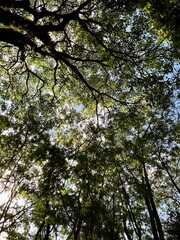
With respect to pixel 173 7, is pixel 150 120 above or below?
above

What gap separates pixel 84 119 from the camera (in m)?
14.1

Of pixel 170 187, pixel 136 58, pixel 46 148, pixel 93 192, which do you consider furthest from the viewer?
pixel 170 187

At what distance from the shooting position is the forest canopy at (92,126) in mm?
10281

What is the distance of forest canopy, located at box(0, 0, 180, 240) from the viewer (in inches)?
405

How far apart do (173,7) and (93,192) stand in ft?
38.0

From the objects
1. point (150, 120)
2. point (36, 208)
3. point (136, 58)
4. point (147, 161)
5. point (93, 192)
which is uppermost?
point (150, 120)

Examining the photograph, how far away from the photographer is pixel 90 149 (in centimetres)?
1312

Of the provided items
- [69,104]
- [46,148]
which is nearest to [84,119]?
[69,104]

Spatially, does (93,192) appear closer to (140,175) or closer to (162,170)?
(140,175)

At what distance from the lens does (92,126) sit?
13.4 meters

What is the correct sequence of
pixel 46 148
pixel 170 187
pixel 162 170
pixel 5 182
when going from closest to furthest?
pixel 46 148 → pixel 5 182 → pixel 162 170 → pixel 170 187

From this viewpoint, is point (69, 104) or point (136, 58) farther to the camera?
point (69, 104)

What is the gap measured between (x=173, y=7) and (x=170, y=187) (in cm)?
1364

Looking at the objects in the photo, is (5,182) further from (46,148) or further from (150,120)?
(150,120)
